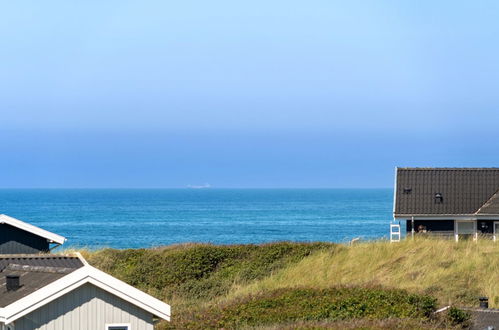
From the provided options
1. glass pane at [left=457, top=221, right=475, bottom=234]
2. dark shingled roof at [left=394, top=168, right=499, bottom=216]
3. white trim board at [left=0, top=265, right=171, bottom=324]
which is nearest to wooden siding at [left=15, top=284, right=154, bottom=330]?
white trim board at [left=0, top=265, right=171, bottom=324]

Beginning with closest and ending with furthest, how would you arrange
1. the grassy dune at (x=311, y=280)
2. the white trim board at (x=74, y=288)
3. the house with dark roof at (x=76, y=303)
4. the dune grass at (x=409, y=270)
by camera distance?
the white trim board at (x=74, y=288) → the house with dark roof at (x=76, y=303) → the grassy dune at (x=311, y=280) → the dune grass at (x=409, y=270)

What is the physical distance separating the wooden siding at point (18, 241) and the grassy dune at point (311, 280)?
5.73 m

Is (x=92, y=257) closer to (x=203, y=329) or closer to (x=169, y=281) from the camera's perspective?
(x=169, y=281)

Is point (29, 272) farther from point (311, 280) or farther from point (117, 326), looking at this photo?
point (311, 280)

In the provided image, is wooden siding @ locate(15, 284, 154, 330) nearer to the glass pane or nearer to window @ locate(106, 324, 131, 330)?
window @ locate(106, 324, 131, 330)

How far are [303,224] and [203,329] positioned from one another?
113 m

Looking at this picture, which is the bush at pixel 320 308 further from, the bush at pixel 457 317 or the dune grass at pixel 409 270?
the dune grass at pixel 409 270

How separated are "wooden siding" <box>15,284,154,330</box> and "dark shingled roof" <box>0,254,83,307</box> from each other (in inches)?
23.0

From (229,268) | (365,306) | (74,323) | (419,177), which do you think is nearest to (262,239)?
(419,177)

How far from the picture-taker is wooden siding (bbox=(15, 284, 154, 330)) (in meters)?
19.4

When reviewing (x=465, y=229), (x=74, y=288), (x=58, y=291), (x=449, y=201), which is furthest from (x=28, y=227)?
(x=449, y=201)

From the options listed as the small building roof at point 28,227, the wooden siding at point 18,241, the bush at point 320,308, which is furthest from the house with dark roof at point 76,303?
the wooden siding at point 18,241

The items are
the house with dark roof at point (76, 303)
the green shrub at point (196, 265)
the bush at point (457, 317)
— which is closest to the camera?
the house with dark roof at point (76, 303)

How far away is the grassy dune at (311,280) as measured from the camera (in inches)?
1094
